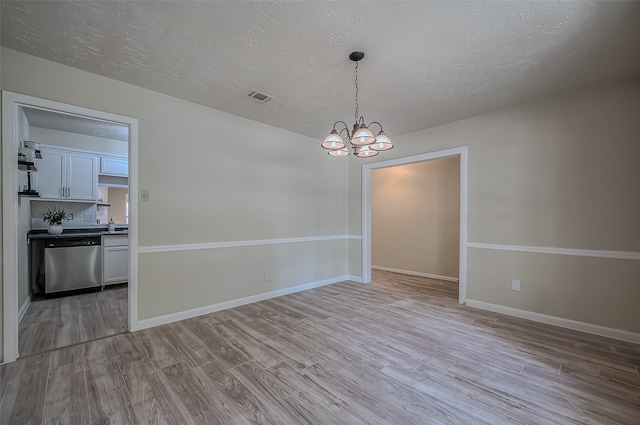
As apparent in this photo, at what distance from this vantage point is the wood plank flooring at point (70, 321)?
8.70ft

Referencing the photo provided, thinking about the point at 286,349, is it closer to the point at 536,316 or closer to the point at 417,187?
the point at 536,316

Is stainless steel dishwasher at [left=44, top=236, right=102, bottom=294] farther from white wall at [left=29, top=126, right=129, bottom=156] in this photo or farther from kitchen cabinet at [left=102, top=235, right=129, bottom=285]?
white wall at [left=29, top=126, right=129, bottom=156]

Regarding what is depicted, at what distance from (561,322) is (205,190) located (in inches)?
185

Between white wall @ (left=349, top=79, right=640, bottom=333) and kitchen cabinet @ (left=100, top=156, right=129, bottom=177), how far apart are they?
6149mm

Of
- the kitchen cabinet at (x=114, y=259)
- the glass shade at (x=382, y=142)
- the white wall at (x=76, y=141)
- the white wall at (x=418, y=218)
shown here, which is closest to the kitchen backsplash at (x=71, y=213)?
the kitchen cabinet at (x=114, y=259)

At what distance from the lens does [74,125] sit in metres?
4.29

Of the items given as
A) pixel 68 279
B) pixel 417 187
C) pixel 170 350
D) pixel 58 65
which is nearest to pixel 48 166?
pixel 68 279

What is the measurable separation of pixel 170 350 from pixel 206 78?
2.78 m

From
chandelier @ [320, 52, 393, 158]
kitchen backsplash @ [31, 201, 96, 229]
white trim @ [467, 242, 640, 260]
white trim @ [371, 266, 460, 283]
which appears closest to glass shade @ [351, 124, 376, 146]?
chandelier @ [320, 52, 393, 158]

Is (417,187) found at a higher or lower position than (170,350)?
higher

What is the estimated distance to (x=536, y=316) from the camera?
126 inches

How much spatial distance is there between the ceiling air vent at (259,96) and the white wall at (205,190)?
695mm

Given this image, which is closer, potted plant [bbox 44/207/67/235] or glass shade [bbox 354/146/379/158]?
glass shade [bbox 354/146/379/158]

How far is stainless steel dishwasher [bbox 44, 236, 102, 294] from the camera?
4086 millimetres
